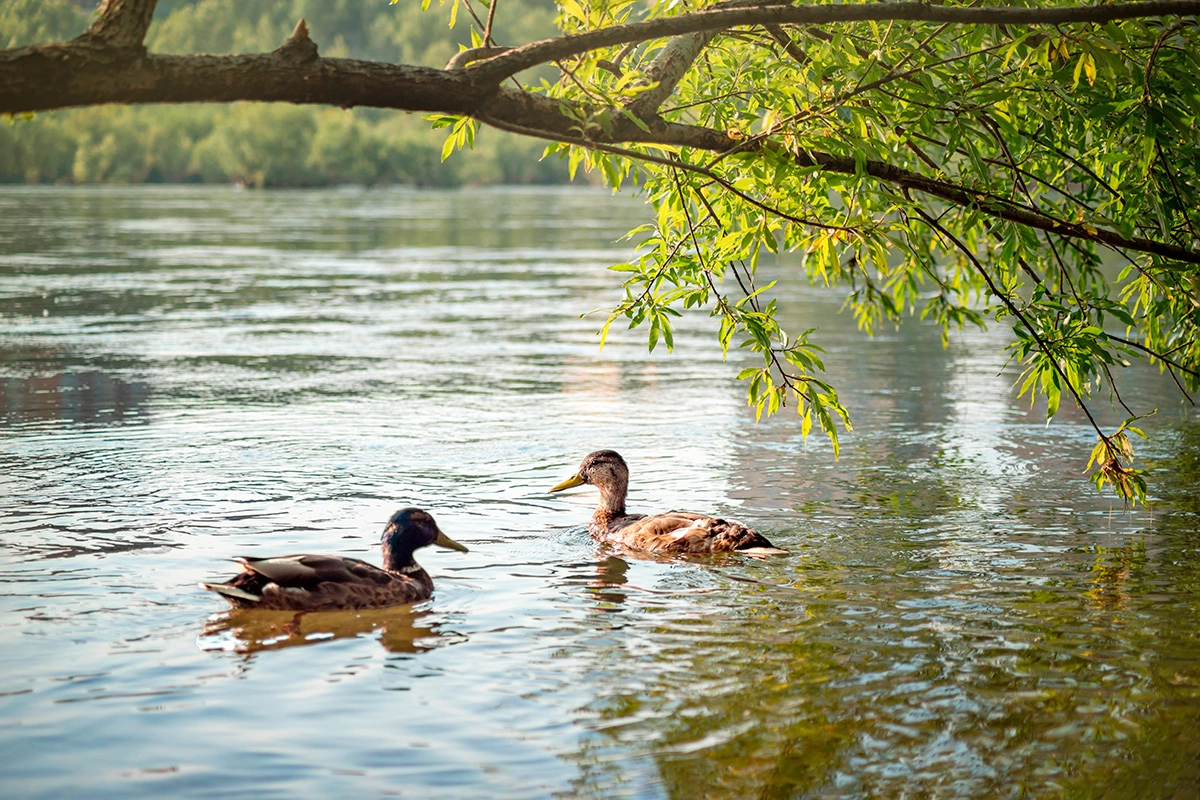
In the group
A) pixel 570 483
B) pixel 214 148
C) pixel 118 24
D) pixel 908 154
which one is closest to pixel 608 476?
pixel 570 483

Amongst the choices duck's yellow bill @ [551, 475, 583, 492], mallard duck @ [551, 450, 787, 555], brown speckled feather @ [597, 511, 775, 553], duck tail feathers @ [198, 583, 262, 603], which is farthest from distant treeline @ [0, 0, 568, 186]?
duck tail feathers @ [198, 583, 262, 603]

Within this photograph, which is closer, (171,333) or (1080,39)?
(1080,39)

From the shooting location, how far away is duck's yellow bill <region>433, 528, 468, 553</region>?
9312 mm

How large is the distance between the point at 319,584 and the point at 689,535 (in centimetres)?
275

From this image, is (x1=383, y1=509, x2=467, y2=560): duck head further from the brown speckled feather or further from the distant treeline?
the distant treeline

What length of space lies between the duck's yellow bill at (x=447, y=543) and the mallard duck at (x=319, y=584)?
35 cm

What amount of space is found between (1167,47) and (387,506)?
6.58 meters

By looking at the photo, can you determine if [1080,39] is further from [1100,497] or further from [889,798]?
[1100,497]

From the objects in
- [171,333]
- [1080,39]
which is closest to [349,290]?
[171,333]

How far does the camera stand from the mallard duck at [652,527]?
9.81 meters

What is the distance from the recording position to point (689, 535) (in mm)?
9930

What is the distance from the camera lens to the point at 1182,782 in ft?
19.7

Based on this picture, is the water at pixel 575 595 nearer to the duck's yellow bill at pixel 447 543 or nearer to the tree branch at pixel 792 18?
the duck's yellow bill at pixel 447 543

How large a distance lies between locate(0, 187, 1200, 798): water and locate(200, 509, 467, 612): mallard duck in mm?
102
